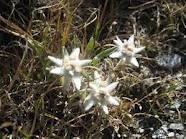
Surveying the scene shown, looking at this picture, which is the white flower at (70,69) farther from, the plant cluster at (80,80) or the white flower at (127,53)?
the white flower at (127,53)

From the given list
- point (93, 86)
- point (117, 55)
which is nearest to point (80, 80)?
point (93, 86)

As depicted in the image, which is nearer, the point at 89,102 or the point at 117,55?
the point at 89,102

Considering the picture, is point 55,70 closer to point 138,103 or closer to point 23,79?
point 23,79

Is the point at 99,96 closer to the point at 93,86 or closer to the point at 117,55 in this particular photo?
the point at 93,86

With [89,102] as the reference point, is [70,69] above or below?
above

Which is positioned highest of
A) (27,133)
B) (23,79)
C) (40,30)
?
(40,30)

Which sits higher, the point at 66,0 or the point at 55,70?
the point at 66,0

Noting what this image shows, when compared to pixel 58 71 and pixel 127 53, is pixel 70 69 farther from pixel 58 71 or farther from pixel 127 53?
pixel 127 53

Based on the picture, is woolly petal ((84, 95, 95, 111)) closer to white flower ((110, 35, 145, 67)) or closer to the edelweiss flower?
the edelweiss flower

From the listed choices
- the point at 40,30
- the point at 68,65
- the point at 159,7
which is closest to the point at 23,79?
the point at 40,30

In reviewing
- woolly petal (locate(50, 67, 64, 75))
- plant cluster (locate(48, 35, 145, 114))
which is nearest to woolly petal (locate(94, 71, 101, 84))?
plant cluster (locate(48, 35, 145, 114))

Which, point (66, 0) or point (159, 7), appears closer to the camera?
point (66, 0)
